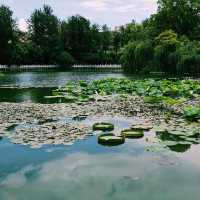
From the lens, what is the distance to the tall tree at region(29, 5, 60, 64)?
57.3 metres

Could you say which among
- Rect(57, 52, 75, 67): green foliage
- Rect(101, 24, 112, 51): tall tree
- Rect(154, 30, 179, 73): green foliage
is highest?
Rect(101, 24, 112, 51): tall tree

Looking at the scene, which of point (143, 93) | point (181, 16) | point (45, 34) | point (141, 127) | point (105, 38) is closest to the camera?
point (141, 127)

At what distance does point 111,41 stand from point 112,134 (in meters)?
60.8

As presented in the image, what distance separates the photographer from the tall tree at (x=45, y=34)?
57338 millimetres

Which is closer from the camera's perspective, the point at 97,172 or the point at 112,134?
the point at 97,172

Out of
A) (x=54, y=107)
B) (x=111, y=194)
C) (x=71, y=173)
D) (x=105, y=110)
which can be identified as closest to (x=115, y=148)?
(x=71, y=173)

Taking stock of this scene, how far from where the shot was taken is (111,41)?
68812 millimetres

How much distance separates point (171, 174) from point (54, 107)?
7004mm

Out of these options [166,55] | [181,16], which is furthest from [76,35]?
[166,55]

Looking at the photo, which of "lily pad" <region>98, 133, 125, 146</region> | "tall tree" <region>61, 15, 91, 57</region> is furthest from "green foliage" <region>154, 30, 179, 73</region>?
"tall tree" <region>61, 15, 91, 57</region>

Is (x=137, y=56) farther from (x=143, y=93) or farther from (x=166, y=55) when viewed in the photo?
(x=143, y=93)

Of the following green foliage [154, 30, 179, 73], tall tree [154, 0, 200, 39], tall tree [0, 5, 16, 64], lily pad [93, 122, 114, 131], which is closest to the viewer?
lily pad [93, 122, 114, 131]

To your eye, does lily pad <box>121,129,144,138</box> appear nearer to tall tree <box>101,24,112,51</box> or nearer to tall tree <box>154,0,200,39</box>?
tall tree <box>154,0,200,39</box>

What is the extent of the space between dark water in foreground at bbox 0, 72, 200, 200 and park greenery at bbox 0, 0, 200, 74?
2315 centimetres
